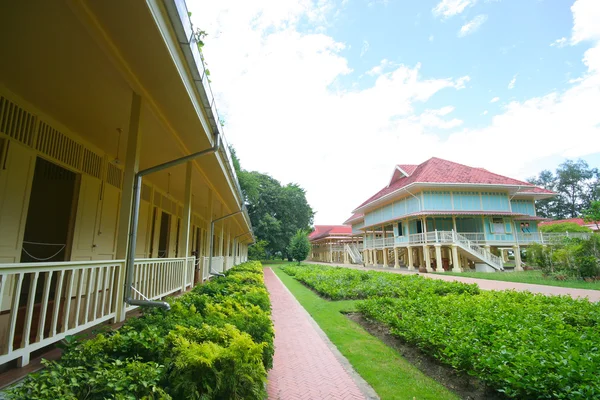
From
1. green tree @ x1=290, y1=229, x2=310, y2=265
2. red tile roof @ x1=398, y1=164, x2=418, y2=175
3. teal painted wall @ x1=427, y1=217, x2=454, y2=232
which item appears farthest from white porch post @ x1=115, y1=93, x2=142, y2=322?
green tree @ x1=290, y1=229, x2=310, y2=265

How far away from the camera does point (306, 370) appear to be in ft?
12.4

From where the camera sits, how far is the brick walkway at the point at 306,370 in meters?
3.16

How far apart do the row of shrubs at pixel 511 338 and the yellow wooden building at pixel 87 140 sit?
13.2 ft

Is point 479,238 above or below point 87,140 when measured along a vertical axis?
below

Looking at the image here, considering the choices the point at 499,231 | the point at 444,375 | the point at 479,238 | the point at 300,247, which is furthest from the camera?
the point at 300,247

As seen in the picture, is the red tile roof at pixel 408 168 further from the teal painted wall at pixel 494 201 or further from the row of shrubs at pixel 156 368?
the row of shrubs at pixel 156 368

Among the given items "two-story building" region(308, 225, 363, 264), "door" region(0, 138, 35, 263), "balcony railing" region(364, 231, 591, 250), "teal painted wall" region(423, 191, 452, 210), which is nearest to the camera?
"door" region(0, 138, 35, 263)

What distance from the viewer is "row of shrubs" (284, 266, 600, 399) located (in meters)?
2.81

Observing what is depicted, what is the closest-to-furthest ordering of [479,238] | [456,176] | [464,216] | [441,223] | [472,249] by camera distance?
[472,249] < [479,238] < [464,216] < [441,223] < [456,176]

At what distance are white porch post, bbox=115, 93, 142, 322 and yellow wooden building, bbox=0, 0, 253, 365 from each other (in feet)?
0.04

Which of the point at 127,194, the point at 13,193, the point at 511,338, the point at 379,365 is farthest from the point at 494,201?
the point at 13,193

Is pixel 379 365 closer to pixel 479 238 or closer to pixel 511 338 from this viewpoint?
pixel 511 338

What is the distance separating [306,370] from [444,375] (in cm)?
174

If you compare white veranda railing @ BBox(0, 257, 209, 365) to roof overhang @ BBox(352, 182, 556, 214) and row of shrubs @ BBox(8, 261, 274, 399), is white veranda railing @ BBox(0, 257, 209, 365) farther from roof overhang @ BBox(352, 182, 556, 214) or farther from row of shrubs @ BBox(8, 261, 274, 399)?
roof overhang @ BBox(352, 182, 556, 214)
